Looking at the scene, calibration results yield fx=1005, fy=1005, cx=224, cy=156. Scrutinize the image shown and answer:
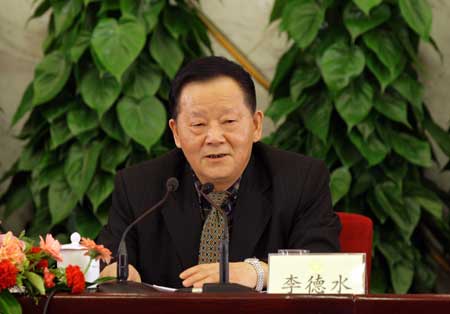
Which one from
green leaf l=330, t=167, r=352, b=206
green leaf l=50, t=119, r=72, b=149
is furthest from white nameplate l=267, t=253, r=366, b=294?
green leaf l=50, t=119, r=72, b=149

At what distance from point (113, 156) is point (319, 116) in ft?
2.81

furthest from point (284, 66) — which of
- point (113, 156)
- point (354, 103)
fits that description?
point (113, 156)

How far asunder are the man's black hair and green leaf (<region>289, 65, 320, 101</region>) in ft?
3.80

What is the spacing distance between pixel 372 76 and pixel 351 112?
0.22 meters

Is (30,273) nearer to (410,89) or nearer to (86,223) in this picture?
(86,223)

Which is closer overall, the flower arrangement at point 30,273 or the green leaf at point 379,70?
the flower arrangement at point 30,273

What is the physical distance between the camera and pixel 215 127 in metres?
2.81

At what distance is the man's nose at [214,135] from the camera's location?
2799mm

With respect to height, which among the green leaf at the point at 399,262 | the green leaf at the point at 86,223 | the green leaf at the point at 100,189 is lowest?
the green leaf at the point at 399,262

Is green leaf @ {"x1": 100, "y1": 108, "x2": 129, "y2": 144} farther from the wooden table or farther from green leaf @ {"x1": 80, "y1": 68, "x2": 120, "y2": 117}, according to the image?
the wooden table

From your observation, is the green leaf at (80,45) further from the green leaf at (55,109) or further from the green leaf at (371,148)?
the green leaf at (371,148)

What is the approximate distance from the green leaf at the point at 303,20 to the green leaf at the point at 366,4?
0.53 ft

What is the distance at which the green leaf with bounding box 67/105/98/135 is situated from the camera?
162 inches

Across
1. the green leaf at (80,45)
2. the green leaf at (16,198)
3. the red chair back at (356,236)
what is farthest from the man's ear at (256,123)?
the green leaf at (16,198)
